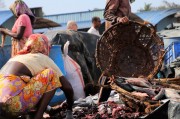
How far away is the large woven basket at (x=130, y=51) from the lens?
6.71 meters

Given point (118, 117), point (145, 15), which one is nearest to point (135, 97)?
point (118, 117)

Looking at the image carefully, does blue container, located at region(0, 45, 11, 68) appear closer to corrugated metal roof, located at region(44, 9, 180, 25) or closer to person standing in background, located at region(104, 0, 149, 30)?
person standing in background, located at region(104, 0, 149, 30)

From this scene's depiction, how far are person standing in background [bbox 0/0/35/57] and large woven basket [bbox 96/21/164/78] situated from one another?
1084mm

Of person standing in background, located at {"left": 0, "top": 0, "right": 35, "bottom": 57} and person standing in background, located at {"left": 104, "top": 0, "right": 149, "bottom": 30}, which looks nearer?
person standing in background, located at {"left": 104, "top": 0, "right": 149, "bottom": 30}

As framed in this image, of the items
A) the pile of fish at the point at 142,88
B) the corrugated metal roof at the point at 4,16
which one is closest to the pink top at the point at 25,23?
the pile of fish at the point at 142,88

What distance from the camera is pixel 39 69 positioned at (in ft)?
16.9

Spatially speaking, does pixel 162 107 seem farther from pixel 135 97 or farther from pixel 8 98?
pixel 8 98

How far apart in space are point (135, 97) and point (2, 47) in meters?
2.71

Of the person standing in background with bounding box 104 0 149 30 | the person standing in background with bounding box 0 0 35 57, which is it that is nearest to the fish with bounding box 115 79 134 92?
the person standing in background with bounding box 104 0 149 30

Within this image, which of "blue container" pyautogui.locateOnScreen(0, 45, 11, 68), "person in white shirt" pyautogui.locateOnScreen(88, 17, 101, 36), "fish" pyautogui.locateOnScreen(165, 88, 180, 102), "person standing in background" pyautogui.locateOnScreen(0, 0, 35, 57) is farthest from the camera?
"person in white shirt" pyautogui.locateOnScreen(88, 17, 101, 36)

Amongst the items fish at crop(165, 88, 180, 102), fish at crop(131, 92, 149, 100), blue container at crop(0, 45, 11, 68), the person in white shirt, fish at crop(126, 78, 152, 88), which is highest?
the person in white shirt

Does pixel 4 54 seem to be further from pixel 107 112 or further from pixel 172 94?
pixel 172 94

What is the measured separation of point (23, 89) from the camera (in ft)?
16.5

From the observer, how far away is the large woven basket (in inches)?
264
